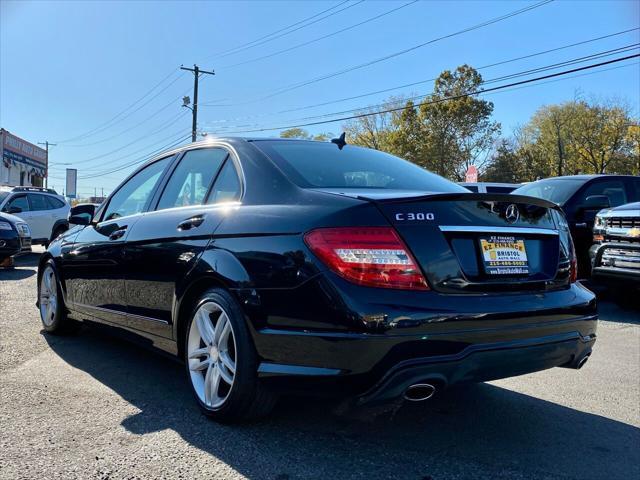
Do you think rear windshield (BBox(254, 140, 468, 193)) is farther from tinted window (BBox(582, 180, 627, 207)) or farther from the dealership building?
the dealership building

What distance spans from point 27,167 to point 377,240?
47.7 metres

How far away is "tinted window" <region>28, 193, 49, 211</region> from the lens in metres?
14.4

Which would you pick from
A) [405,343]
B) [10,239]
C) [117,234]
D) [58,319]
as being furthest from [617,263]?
[10,239]

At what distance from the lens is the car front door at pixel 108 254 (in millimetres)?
4105

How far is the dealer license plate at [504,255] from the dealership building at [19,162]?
37.1m

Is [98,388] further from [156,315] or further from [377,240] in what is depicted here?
[377,240]

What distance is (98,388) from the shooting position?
3.72 m

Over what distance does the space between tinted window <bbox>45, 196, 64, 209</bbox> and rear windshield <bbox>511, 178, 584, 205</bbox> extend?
459 inches

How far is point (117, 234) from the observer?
13.8 feet

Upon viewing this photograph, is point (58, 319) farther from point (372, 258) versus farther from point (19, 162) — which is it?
point (19, 162)

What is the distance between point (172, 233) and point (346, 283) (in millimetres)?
1465

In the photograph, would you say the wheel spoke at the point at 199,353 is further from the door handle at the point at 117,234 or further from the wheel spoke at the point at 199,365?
the door handle at the point at 117,234

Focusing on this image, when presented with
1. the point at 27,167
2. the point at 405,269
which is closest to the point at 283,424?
the point at 405,269

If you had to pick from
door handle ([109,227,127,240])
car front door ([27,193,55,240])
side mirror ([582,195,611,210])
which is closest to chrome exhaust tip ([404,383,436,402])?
door handle ([109,227,127,240])
